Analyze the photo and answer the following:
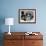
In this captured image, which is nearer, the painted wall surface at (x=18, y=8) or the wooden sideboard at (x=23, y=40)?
the wooden sideboard at (x=23, y=40)

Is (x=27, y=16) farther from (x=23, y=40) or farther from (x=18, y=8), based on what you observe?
(x=23, y=40)

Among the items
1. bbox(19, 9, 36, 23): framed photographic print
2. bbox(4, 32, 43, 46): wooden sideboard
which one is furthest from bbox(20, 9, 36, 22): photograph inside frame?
bbox(4, 32, 43, 46): wooden sideboard

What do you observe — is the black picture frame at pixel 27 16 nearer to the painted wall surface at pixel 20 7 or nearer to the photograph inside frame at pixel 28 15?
the photograph inside frame at pixel 28 15

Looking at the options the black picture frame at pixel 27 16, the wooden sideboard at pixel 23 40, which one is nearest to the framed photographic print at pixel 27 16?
the black picture frame at pixel 27 16

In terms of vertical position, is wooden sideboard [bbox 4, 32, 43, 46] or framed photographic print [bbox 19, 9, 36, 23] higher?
framed photographic print [bbox 19, 9, 36, 23]

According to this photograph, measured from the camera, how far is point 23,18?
14.6ft

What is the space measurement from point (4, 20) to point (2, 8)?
0.42m

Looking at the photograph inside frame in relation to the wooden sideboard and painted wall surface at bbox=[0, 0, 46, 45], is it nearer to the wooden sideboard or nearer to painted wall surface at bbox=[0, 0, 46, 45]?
painted wall surface at bbox=[0, 0, 46, 45]

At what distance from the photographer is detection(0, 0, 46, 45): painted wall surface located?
14.5 ft

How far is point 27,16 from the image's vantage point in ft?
14.6

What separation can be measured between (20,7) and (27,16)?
1.30 feet

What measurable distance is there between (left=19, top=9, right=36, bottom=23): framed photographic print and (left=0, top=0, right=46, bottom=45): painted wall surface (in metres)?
0.11

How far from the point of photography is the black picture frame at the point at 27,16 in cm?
444

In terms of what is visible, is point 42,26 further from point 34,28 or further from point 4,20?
point 4,20
